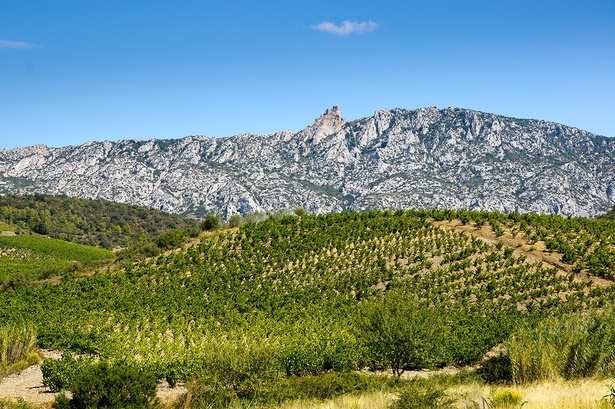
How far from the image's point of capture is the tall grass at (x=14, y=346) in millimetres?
23750

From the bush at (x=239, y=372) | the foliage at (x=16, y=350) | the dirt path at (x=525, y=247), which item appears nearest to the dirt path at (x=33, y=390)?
the foliage at (x=16, y=350)

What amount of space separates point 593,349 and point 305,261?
3451 cm

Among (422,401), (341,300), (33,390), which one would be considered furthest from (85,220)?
(422,401)

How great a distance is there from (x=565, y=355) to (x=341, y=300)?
25.2 meters

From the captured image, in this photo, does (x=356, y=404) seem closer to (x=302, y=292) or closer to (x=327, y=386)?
(x=327, y=386)

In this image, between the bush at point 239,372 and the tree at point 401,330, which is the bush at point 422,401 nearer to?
the bush at point 239,372

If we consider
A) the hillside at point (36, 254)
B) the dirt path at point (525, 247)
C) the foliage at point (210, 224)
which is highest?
the foliage at point (210, 224)

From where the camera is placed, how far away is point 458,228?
50.3 meters

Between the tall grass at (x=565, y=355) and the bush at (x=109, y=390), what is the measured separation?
1096cm

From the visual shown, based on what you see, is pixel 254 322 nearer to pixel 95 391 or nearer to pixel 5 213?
pixel 95 391

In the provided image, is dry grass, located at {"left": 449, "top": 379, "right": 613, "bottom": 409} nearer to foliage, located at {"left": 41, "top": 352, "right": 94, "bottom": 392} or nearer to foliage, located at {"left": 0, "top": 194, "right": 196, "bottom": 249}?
foliage, located at {"left": 41, "top": 352, "right": 94, "bottom": 392}

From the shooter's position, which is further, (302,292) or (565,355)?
(302,292)

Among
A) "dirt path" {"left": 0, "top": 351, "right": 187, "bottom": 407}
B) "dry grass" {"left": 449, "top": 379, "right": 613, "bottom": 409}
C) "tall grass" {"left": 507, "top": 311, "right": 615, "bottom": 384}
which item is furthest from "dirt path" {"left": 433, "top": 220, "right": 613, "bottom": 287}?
"dirt path" {"left": 0, "top": 351, "right": 187, "bottom": 407}

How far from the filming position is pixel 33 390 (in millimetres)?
19078
